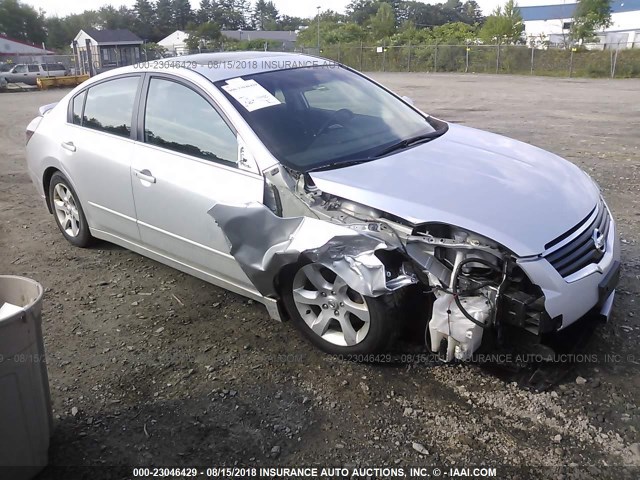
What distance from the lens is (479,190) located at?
3.08 metres

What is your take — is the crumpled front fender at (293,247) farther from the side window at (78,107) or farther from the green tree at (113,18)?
the green tree at (113,18)

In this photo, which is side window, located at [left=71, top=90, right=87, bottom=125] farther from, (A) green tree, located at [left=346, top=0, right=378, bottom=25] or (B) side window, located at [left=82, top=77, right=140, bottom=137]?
(A) green tree, located at [left=346, top=0, right=378, bottom=25]

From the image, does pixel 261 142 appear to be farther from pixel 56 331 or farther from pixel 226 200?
pixel 56 331

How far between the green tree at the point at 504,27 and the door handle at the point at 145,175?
150 ft

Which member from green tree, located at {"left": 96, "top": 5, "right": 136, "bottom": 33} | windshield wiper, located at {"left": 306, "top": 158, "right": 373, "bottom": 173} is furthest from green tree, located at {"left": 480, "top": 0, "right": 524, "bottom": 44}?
green tree, located at {"left": 96, "top": 5, "right": 136, "bottom": 33}

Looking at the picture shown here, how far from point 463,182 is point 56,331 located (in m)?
2.81

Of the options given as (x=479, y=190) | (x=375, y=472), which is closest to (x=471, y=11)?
(x=479, y=190)

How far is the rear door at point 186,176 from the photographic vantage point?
353cm

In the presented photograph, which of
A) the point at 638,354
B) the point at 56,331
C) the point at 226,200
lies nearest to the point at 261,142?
the point at 226,200

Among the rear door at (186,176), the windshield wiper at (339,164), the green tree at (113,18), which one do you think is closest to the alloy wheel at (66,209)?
the rear door at (186,176)

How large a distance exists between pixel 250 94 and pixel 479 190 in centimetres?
163

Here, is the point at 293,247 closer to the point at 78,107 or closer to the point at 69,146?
the point at 69,146

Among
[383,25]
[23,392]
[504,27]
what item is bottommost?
[23,392]

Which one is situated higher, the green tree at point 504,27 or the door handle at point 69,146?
the green tree at point 504,27
